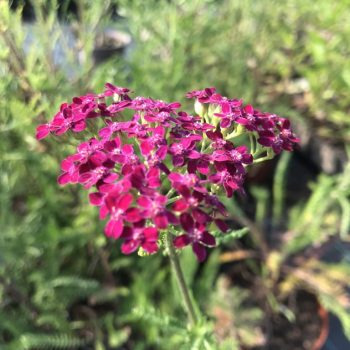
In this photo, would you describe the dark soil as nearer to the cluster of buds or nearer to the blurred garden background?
the blurred garden background

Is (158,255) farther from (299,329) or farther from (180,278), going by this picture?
(180,278)

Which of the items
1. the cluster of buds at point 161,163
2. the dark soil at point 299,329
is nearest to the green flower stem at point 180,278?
the cluster of buds at point 161,163

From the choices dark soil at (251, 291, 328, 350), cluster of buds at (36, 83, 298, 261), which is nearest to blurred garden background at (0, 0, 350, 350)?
dark soil at (251, 291, 328, 350)

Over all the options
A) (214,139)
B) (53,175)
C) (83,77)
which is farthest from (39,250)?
(214,139)

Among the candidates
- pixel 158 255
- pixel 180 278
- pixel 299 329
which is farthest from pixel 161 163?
pixel 299 329

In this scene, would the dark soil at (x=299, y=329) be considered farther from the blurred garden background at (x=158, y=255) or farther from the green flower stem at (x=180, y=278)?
the green flower stem at (x=180, y=278)

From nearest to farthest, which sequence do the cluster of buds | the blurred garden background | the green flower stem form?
the cluster of buds → the green flower stem → the blurred garden background
